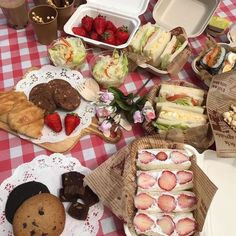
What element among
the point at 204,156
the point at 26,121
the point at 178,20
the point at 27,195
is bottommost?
the point at 27,195

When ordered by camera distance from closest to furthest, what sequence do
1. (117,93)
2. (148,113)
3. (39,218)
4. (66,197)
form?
(39,218) < (66,197) < (148,113) < (117,93)

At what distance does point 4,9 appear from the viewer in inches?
65.2

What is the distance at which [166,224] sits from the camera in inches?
44.0

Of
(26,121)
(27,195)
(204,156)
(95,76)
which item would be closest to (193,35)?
(95,76)

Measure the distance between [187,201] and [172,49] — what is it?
777 mm

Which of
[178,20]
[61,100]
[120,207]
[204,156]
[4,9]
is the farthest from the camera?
[178,20]

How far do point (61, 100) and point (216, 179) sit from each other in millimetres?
748

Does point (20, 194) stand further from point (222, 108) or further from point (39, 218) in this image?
point (222, 108)

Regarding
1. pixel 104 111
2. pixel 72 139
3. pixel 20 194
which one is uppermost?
pixel 104 111

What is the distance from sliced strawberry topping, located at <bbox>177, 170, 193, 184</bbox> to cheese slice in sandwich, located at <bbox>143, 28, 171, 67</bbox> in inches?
23.8

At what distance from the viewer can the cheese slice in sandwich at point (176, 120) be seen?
1347 mm

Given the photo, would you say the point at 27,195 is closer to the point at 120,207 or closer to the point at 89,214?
the point at 89,214

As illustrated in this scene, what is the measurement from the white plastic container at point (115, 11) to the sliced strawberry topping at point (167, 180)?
2.52 ft

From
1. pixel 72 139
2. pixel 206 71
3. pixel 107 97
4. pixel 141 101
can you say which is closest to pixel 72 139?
pixel 72 139
